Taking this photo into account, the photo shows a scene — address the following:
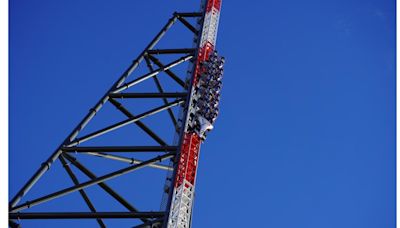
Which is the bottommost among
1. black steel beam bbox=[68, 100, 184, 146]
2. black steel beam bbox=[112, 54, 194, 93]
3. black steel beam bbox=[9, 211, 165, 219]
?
black steel beam bbox=[9, 211, 165, 219]

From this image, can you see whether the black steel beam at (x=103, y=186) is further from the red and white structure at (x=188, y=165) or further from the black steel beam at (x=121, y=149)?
the red and white structure at (x=188, y=165)

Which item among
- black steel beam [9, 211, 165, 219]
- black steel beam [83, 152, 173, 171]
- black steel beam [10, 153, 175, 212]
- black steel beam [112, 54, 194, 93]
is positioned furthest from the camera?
black steel beam [112, 54, 194, 93]

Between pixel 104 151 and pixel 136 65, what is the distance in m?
6.82

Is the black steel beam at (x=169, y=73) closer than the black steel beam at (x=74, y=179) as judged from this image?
No

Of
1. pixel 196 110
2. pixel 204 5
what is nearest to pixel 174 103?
pixel 196 110

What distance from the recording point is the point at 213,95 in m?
30.2

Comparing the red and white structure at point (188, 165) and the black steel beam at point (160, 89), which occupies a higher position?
the black steel beam at point (160, 89)

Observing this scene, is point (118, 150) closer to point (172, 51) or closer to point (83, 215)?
point (83, 215)

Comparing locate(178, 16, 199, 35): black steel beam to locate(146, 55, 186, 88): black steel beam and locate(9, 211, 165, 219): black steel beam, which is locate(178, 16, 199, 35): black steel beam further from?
locate(9, 211, 165, 219): black steel beam

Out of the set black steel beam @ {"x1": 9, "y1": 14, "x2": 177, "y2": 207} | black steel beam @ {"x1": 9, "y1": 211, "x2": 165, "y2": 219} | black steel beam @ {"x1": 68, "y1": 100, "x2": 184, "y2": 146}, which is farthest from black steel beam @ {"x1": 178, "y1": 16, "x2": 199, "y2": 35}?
black steel beam @ {"x1": 9, "y1": 211, "x2": 165, "y2": 219}

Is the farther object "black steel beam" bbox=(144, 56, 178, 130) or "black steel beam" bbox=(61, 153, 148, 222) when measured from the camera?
"black steel beam" bbox=(144, 56, 178, 130)

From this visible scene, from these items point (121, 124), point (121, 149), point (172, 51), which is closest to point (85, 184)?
point (121, 149)

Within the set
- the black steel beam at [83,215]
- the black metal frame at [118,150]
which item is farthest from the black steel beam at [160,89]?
the black steel beam at [83,215]

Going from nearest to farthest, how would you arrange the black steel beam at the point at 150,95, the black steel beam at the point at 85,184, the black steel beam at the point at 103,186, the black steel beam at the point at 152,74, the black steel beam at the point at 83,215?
the black steel beam at the point at 83,215 → the black steel beam at the point at 85,184 → the black steel beam at the point at 103,186 → the black steel beam at the point at 150,95 → the black steel beam at the point at 152,74
